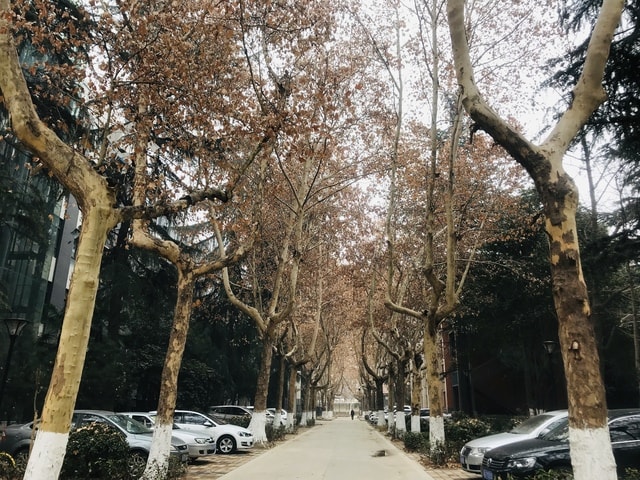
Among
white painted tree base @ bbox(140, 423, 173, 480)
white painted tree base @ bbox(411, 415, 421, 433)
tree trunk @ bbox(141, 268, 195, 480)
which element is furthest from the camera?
white painted tree base @ bbox(411, 415, 421, 433)

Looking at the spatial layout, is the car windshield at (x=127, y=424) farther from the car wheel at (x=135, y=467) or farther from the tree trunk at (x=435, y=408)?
the tree trunk at (x=435, y=408)

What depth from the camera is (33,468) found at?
541 centimetres

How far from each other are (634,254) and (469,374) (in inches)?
927

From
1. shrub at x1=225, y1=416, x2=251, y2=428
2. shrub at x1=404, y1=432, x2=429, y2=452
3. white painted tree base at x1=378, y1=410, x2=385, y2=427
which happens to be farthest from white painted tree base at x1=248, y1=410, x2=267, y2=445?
white painted tree base at x1=378, y1=410, x2=385, y2=427

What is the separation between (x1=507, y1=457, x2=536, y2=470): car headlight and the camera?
9102 millimetres

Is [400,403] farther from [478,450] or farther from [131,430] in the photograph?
[131,430]

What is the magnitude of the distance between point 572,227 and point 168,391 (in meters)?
8.25

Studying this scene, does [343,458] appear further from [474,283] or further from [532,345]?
[532,345]

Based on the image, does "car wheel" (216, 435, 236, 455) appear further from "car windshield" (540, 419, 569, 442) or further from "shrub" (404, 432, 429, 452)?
"car windshield" (540, 419, 569, 442)

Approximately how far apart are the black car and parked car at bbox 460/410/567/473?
37.8 inches

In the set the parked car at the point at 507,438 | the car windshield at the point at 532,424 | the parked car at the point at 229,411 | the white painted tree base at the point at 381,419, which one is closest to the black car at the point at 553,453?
the parked car at the point at 507,438

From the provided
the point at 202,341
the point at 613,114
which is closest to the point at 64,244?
the point at 202,341

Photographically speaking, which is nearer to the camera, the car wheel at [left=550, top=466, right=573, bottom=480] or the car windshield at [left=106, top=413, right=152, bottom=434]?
the car wheel at [left=550, top=466, right=573, bottom=480]

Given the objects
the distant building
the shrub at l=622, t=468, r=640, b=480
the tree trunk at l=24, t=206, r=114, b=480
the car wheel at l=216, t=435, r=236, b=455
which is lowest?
the car wheel at l=216, t=435, r=236, b=455
